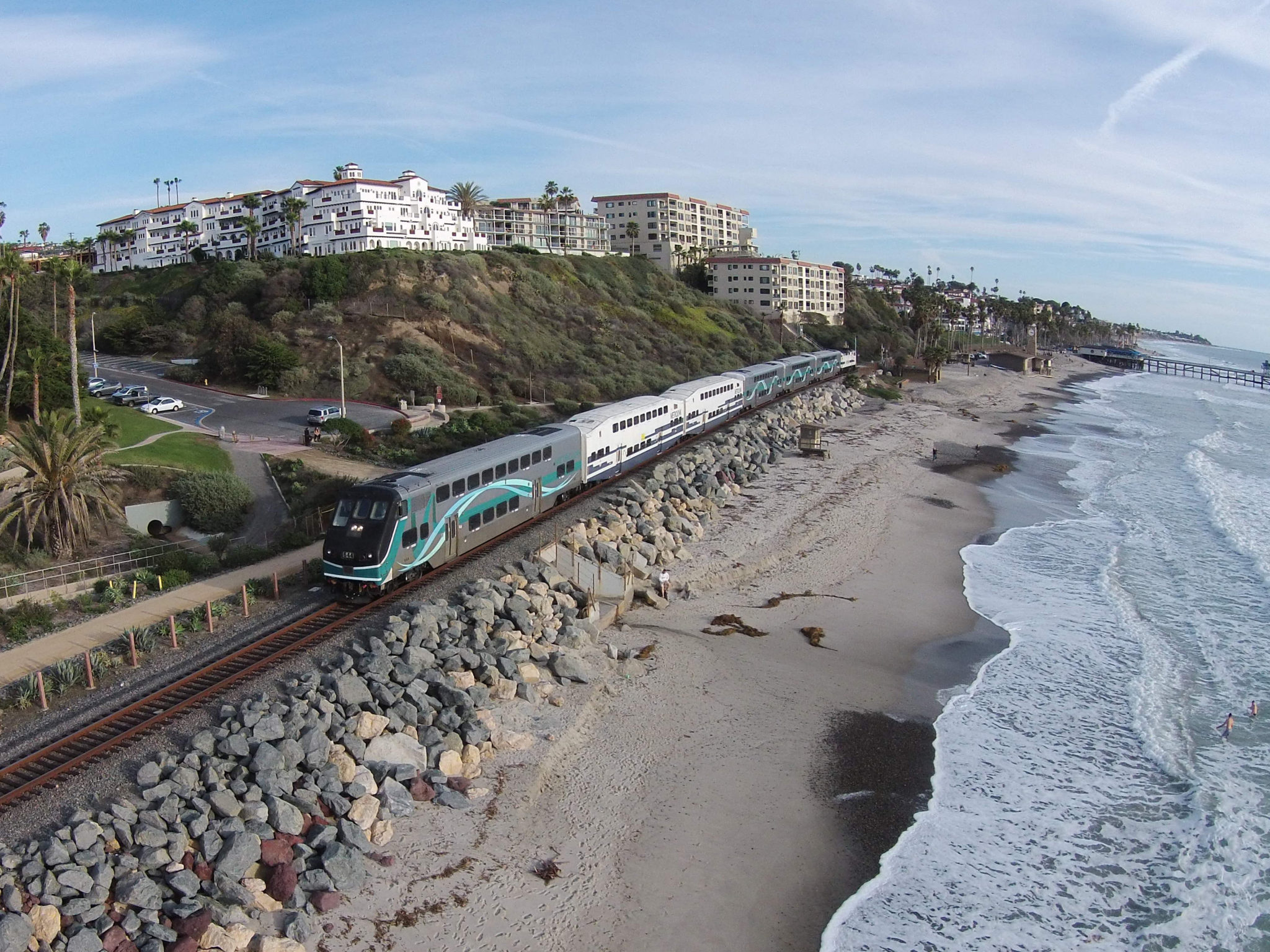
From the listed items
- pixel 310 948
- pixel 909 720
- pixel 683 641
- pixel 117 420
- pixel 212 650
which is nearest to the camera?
pixel 310 948

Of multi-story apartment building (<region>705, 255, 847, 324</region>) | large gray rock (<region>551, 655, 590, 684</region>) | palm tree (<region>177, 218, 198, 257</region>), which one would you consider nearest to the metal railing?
large gray rock (<region>551, 655, 590, 684</region>)

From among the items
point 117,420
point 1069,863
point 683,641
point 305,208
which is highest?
point 305,208

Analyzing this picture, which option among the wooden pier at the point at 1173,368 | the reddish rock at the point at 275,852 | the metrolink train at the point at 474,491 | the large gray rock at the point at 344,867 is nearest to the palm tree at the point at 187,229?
the metrolink train at the point at 474,491

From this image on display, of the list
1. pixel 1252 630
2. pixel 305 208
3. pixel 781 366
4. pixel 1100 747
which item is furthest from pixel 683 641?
pixel 305 208

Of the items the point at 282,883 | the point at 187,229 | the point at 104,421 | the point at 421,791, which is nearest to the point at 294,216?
the point at 187,229

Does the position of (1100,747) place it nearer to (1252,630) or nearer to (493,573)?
(1252,630)

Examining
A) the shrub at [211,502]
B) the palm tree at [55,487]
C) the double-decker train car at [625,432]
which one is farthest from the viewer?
the double-decker train car at [625,432]

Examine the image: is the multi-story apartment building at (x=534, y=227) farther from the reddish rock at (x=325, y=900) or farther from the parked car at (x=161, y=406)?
the reddish rock at (x=325, y=900)

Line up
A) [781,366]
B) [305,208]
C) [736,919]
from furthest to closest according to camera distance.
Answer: [305,208] → [781,366] → [736,919]
